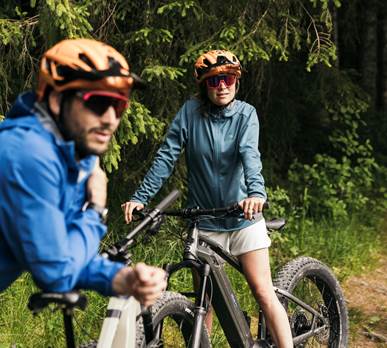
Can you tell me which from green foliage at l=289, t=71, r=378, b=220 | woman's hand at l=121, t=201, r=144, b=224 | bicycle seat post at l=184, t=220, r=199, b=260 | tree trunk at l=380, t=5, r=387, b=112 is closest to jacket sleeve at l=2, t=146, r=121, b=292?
woman's hand at l=121, t=201, r=144, b=224

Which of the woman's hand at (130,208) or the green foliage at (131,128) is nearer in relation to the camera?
the woman's hand at (130,208)

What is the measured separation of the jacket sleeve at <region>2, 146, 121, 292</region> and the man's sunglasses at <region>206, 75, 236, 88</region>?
2083mm

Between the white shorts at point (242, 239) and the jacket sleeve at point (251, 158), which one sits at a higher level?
the jacket sleeve at point (251, 158)

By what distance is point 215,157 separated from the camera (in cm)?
400

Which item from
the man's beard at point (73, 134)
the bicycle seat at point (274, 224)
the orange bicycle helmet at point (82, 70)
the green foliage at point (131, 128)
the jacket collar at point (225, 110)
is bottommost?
the bicycle seat at point (274, 224)

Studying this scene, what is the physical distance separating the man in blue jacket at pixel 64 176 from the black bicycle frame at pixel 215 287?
1492mm

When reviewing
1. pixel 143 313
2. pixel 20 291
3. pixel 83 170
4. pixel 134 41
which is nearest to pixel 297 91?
pixel 134 41

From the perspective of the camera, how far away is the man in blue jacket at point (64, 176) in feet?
6.42

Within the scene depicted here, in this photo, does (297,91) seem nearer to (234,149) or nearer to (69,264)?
(234,149)

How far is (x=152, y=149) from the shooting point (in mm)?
6461

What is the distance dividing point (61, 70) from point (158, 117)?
419 centimetres

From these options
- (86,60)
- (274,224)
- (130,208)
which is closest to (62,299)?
(86,60)

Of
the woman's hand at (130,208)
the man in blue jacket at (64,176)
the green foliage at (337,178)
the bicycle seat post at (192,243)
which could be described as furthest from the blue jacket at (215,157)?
the green foliage at (337,178)

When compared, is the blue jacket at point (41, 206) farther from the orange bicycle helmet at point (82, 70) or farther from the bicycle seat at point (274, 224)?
the bicycle seat at point (274, 224)
